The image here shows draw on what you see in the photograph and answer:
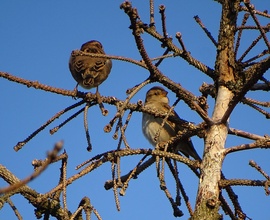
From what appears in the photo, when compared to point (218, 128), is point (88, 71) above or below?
above

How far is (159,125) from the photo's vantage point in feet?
21.5

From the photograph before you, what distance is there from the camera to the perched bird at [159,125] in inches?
221

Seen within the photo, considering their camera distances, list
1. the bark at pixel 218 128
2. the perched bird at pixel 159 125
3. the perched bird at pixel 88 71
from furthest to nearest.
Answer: the perched bird at pixel 88 71 < the perched bird at pixel 159 125 < the bark at pixel 218 128

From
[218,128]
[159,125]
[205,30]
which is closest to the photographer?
[218,128]

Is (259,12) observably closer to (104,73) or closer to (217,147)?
(217,147)

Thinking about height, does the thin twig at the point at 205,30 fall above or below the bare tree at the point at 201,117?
above

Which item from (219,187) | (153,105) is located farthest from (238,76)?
(153,105)

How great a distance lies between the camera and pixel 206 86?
3176 mm

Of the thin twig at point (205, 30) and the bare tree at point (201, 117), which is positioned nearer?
the bare tree at point (201, 117)

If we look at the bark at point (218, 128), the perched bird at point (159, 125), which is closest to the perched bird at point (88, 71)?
the perched bird at point (159, 125)

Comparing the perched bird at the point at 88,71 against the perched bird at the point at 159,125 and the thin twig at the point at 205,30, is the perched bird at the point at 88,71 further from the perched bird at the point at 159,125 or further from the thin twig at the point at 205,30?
the thin twig at the point at 205,30

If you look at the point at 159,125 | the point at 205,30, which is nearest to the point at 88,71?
the point at 159,125

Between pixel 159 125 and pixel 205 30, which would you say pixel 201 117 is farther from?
pixel 159 125

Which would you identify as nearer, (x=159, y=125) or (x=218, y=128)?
(x=218, y=128)
